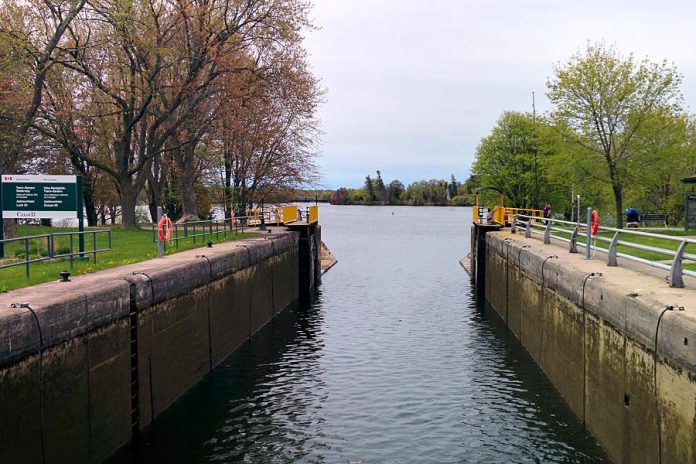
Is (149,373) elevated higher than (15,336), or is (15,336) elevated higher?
(15,336)

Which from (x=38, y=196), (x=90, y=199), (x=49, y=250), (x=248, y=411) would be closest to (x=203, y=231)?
(x=38, y=196)

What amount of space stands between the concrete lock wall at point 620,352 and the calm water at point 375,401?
2.98 ft

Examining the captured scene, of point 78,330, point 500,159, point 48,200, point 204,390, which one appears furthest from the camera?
point 500,159

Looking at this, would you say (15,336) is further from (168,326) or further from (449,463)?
(449,463)

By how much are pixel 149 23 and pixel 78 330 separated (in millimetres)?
26958

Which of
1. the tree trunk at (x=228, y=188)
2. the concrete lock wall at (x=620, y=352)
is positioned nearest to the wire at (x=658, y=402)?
the concrete lock wall at (x=620, y=352)

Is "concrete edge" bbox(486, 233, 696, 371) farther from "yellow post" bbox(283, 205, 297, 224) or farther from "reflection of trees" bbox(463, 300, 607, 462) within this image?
"yellow post" bbox(283, 205, 297, 224)

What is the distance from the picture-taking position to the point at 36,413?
30.7 ft

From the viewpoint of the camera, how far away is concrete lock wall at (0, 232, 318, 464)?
30.0 feet

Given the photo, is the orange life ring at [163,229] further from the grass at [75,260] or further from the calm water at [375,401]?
the calm water at [375,401]

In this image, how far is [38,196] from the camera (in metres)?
18.4

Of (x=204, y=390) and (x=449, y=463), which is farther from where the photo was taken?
(x=204, y=390)

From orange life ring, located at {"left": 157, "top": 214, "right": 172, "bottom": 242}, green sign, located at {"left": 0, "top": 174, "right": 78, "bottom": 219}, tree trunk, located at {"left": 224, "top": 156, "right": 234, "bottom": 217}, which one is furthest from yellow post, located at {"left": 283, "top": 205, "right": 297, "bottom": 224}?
green sign, located at {"left": 0, "top": 174, "right": 78, "bottom": 219}

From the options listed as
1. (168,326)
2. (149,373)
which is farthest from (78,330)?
(168,326)
